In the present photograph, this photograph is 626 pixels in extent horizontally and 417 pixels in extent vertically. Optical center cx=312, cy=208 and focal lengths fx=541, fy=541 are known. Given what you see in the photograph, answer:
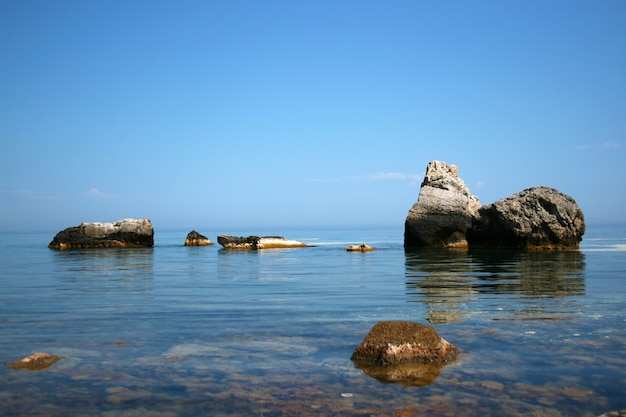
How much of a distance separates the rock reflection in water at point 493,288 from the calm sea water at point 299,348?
3.4 inches

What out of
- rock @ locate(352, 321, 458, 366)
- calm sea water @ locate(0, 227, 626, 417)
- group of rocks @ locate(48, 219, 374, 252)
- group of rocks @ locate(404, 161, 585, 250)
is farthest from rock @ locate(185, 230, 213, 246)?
rock @ locate(352, 321, 458, 366)

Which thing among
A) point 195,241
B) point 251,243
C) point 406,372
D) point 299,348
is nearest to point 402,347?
point 406,372

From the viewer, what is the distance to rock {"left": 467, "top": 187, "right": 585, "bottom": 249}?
40625 millimetres

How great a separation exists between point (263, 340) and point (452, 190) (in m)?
39.5

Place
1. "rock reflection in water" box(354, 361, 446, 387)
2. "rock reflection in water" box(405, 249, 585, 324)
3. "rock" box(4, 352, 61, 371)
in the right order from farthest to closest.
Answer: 1. "rock reflection in water" box(405, 249, 585, 324)
2. "rock" box(4, 352, 61, 371)
3. "rock reflection in water" box(354, 361, 446, 387)

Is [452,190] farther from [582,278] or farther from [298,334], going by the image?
[298,334]

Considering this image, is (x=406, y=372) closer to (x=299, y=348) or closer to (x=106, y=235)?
(x=299, y=348)

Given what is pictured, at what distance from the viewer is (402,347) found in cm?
772

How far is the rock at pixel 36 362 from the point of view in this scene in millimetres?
7559

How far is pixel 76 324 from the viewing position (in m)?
11.3

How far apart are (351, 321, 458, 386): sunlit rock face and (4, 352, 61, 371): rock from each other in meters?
4.39

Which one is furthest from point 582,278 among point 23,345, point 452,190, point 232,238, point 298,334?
point 232,238

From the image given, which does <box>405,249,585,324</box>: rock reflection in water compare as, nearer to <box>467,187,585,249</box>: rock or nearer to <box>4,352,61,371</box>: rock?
<box>4,352,61,371</box>: rock

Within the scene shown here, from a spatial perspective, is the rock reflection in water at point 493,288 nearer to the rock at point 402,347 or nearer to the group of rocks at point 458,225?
the rock at point 402,347
